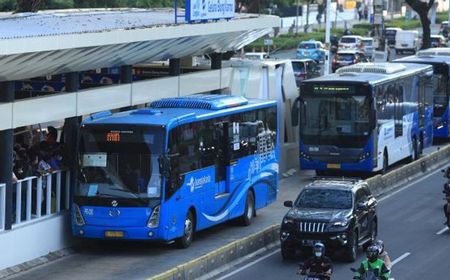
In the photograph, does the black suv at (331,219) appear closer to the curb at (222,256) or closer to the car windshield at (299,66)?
the curb at (222,256)

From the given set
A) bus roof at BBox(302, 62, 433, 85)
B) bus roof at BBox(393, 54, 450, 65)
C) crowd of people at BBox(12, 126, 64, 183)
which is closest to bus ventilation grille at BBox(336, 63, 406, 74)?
bus roof at BBox(302, 62, 433, 85)

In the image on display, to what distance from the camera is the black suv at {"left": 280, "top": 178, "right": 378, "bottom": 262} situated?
2461 centimetres

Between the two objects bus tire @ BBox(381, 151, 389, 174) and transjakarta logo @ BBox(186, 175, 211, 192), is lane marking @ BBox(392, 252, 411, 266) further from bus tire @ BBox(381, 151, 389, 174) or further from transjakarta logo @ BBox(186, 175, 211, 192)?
bus tire @ BBox(381, 151, 389, 174)

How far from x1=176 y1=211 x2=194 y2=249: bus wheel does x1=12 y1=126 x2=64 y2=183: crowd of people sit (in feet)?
9.80

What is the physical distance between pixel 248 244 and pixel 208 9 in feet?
23.4

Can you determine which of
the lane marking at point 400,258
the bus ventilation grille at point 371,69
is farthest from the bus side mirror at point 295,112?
the lane marking at point 400,258

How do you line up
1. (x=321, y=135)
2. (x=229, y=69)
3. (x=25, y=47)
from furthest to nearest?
1. (x=321, y=135)
2. (x=229, y=69)
3. (x=25, y=47)

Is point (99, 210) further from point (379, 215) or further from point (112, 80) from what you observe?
point (379, 215)

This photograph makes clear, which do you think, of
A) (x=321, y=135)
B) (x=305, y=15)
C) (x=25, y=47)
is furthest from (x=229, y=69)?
(x=305, y=15)

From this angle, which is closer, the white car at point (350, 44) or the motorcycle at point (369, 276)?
the motorcycle at point (369, 276)

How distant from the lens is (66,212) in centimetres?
2550

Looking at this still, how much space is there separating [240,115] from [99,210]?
5.58 m

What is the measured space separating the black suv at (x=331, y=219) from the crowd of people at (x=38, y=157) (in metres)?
5.08

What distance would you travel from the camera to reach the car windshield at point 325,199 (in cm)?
2555
